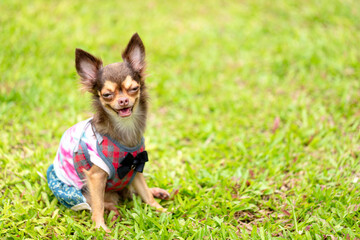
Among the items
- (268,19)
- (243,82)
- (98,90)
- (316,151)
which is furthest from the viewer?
(268,19)

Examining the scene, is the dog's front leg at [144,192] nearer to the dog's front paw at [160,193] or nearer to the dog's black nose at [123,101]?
the dog's front paw at [160,193]

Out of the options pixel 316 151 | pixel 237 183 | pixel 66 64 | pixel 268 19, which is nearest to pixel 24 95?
pixel 66 64

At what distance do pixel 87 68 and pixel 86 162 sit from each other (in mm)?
826

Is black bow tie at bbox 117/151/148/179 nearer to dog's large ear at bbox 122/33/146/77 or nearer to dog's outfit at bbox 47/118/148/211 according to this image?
dog's outfit at bbox 47/118/148/211

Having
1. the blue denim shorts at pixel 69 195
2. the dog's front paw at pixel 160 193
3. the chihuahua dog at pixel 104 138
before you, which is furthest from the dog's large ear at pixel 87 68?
the dog's front paw at pixel 160 193

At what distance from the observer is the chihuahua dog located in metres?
2.76

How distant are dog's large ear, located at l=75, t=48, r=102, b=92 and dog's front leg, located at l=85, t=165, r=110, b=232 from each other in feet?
2.38

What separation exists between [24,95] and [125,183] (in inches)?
116

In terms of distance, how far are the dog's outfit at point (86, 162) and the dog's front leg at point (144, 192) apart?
0.14 meters

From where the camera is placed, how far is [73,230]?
3.04m

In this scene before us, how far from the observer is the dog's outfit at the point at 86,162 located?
2.83 meters

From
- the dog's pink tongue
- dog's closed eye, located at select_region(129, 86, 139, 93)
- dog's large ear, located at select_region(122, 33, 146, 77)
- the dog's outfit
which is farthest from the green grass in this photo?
the dog's pink tongue

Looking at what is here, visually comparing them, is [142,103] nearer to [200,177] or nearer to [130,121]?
[130,121]

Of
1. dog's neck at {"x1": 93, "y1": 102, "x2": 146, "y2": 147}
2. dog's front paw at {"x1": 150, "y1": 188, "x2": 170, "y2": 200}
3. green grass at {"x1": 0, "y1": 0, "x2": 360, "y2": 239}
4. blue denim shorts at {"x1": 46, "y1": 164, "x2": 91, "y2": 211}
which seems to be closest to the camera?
dog's neck at {"x1": 93, "y1": 102, "x2": 146, "y2": 147}
